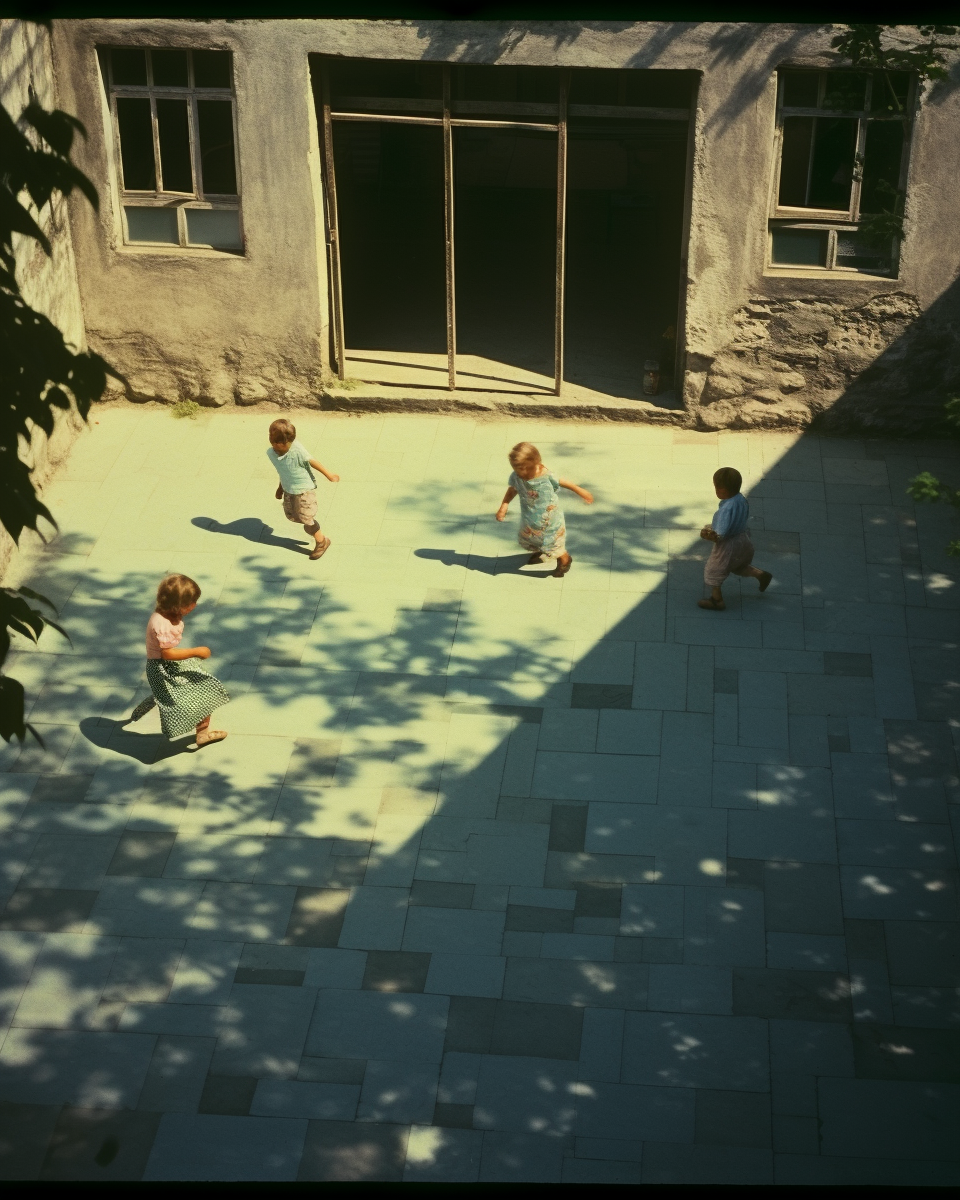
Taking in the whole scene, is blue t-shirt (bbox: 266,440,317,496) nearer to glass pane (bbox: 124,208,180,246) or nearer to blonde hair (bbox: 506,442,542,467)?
blonde hair (bbox: 506,442,542,467)

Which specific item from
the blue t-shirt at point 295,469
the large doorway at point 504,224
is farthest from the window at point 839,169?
the blue t-shirt at point 295,469

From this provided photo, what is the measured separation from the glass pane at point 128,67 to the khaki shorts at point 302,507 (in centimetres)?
415

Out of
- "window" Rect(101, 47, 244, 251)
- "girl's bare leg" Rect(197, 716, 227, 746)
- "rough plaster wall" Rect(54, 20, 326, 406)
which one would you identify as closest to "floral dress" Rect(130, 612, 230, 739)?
"girl's bare leg" Rect(197, 716, 227, 746)

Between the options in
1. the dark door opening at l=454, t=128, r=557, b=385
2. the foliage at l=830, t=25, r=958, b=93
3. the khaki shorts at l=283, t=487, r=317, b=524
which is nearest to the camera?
the foliage at l=830, t=25, r=958, b=93

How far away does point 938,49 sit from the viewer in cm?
1066

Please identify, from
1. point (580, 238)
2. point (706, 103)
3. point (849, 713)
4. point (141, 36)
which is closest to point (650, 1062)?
point (849, 713)

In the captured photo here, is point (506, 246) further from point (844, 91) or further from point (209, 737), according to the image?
point (209, 737)

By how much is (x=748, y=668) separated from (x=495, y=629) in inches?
70.4

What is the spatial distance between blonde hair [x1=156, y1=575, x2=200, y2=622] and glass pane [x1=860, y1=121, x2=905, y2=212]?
22.5 feet

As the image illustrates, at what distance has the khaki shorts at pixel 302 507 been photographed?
10.4 meters

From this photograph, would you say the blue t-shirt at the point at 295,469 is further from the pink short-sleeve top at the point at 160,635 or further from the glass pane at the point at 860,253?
the glass pane at the point at 860,253

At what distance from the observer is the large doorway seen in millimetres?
12344

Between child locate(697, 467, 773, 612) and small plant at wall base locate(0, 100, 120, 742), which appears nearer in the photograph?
small plant at wall base locate(0, 100, 120, 742)

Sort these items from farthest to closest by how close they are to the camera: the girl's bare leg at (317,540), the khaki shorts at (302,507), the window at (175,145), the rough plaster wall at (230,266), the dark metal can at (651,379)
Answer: the dark metal can at (651,379) → the window at (175,145) → the rough plaster wall at (230,266) → the girl's bare leg at (317,540) → the khaki shorts at (302,507)
